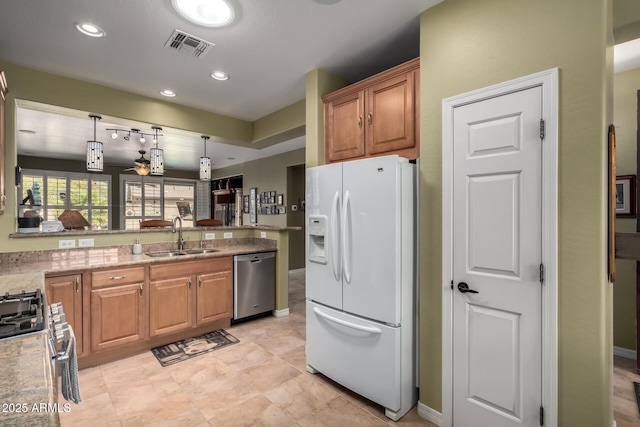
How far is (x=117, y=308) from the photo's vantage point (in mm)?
2801

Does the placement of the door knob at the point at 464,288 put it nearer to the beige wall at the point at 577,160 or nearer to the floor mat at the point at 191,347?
the beige wall at the point at 577,160

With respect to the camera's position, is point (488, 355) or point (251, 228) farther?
point (251, 228)

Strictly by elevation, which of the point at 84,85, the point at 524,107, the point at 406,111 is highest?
the point at 84,85

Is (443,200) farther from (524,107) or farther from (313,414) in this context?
(313,414)

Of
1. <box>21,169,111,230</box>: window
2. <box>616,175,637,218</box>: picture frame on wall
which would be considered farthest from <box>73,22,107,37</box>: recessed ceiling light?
<box>21,169,111,230</box>: window

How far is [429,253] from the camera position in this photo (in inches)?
80.5

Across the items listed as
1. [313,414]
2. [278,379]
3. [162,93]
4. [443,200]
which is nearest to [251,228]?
[162,93]

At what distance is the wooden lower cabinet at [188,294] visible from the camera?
3039 millimetres

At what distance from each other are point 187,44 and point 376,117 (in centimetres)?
158

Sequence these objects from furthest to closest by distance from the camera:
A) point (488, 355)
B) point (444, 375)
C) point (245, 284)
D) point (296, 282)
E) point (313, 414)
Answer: point (296, 282), point (245, 284), point (313, 414), point (444, 375), point (488, 355)

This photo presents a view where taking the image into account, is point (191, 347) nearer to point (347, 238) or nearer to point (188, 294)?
point (188, 294)

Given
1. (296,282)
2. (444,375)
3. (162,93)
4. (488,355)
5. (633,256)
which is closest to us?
(633,256)

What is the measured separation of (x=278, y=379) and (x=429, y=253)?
1.63 m

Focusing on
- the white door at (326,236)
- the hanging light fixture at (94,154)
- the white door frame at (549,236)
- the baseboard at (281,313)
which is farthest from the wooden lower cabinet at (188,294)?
the white door frame at (549,236)
